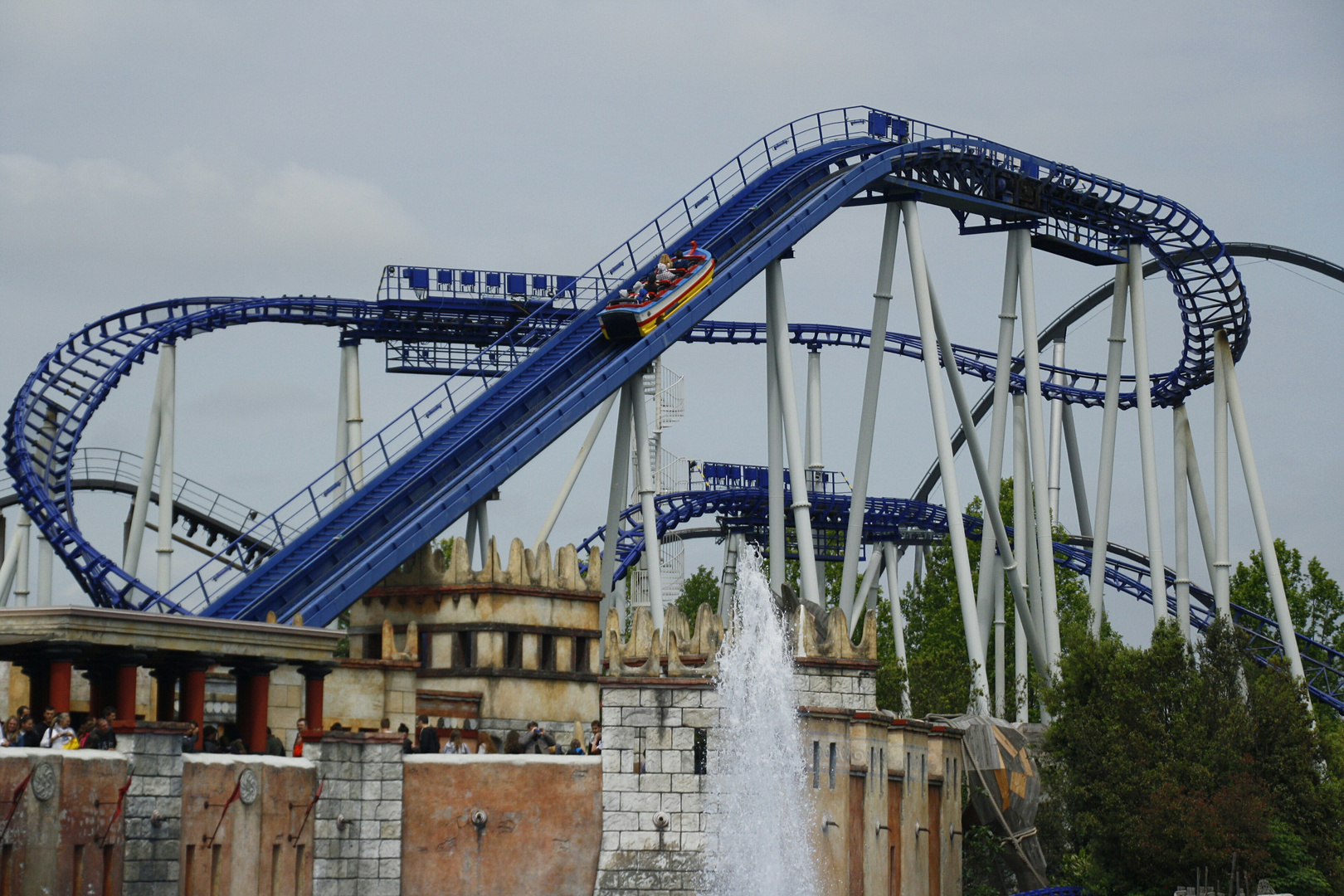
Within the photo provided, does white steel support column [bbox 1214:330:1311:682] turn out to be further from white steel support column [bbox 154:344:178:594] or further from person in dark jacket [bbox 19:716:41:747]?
person in dark jacket [bbox 19:716:41:747]

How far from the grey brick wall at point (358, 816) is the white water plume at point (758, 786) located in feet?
14.2

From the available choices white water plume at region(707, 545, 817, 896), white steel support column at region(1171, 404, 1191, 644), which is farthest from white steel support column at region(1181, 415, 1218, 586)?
white water plume at region(707, 545, 817, 896)

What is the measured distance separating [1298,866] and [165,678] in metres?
18.7

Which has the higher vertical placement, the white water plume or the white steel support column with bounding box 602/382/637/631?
the white steel support column with bounding box 602/382/637/631

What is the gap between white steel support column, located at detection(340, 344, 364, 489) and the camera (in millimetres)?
43094

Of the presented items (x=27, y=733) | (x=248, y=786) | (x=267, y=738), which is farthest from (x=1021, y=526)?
(x=27, y=733)

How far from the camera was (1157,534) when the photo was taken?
42469mm

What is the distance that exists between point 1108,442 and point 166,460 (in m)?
20.7

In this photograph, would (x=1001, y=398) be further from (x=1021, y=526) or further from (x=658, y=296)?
(x=658, y=296)

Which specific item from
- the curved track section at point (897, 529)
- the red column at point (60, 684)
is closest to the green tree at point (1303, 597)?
the curved track section at point (897, 529)

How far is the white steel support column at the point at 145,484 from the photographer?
39750mm

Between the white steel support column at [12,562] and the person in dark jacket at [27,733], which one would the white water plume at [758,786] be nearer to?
the person in dark jacket at [27,733]

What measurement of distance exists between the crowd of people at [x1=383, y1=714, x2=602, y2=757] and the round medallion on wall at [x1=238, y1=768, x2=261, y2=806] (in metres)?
2.54

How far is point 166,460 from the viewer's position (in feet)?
131
